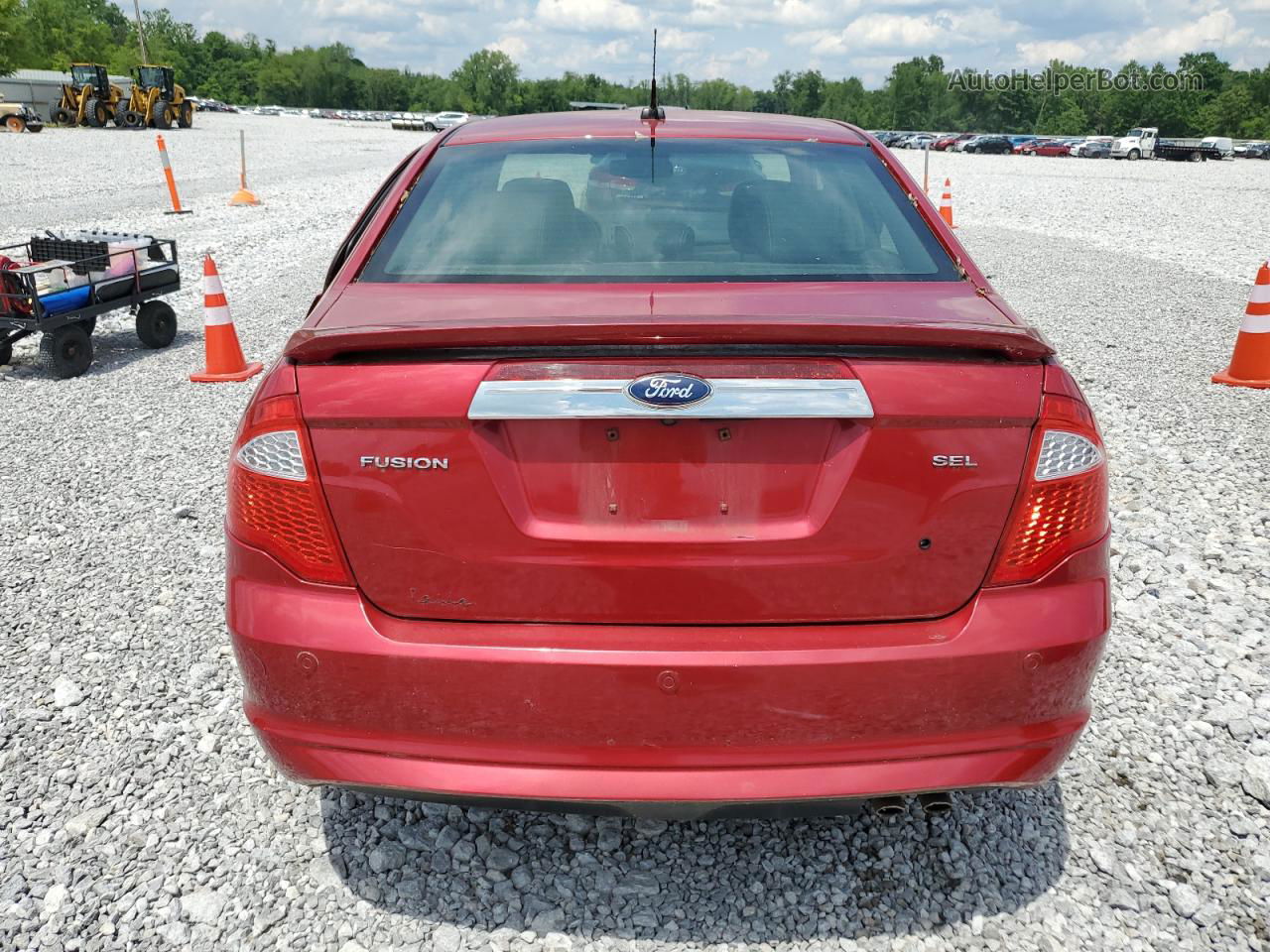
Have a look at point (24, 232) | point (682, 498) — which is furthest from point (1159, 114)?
point (682, 498)

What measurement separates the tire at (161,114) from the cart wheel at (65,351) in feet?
151

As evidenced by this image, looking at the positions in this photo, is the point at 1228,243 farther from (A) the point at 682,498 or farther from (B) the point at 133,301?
(A) the point at 682,498

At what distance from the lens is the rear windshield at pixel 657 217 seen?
2.60 metres

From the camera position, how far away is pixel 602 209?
2.87 meters

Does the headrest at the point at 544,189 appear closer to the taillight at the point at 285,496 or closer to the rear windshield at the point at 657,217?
the rear windshield at the point at 657,217

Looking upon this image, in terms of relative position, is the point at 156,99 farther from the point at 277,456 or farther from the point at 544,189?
the point at 277,456

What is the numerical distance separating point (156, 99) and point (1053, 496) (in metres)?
54.1

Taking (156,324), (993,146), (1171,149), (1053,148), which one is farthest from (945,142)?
(156,324)

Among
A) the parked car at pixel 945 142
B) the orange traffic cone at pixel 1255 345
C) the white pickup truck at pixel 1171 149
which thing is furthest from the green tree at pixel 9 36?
the orange traffic cone at pixel 1255 345

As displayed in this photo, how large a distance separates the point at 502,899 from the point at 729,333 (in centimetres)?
152

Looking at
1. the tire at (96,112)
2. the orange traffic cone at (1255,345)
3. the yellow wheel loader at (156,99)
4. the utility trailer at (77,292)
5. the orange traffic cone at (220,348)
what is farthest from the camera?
the yellow wheel loader at (156,99)

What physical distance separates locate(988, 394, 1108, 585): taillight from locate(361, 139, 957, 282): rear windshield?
2.14 feet

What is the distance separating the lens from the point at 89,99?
4628cm

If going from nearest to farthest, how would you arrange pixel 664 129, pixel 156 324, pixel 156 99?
A: pixel 664 129 < pixel 156 324 < pixel 156 99
